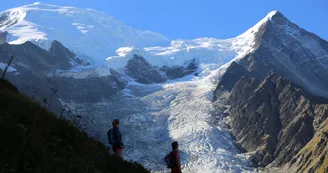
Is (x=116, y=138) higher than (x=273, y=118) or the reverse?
the reverse

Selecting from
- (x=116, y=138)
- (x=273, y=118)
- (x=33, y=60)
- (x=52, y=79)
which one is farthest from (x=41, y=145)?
(x=33, y=60)

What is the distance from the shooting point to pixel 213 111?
433 ft

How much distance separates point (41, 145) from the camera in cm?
1038

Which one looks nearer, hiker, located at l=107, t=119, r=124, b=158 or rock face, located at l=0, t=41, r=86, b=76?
hiker, located at l=107, t=119, r=124, b=158

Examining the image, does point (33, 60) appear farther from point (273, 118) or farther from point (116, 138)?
point (116, 138)

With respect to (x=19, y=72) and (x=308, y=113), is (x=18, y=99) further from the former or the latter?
(x=19, y=72)

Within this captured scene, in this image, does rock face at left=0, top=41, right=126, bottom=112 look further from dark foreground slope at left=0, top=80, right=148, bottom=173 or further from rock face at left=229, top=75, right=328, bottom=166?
dark foreground slope at left=0, top=80, right=148, bottom=173

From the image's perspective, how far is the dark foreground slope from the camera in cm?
993

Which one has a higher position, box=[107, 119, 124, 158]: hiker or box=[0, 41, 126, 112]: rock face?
box=[0, 41, 126, 112]: rock face

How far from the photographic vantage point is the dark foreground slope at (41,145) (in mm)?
9930

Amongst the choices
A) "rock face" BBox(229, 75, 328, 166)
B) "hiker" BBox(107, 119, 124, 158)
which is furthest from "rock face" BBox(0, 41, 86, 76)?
"hiker" BBox(107, 119, 124, 158)

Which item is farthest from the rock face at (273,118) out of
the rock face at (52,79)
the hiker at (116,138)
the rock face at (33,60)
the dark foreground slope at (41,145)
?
the dark foreground slope at (41,145)

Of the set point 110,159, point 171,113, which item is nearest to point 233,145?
point 171,113

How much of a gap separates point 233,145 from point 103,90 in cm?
7228
